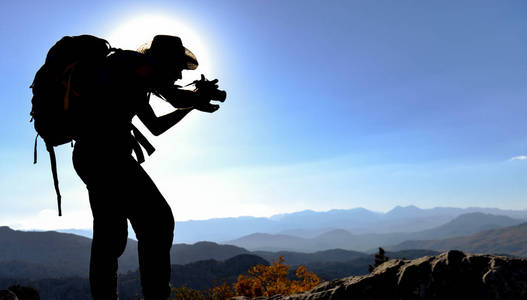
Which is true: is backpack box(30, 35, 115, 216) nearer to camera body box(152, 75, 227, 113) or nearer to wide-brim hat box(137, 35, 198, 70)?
wide-brim hat box(137, 35, 198, 70)

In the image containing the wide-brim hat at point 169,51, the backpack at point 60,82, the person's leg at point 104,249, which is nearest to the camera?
the backpack at point 60,82

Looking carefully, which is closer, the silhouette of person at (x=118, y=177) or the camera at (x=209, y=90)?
the silhouette of person at (x=118, y=177)

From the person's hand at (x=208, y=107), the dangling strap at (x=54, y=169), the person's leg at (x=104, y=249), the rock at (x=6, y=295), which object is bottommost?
the rock at (x=6, y=295)

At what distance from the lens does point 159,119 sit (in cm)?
324

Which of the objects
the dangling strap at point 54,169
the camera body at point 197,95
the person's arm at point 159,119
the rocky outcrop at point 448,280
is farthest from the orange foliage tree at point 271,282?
the camera body at point 197,95

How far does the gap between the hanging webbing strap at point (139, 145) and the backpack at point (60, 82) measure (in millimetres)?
553

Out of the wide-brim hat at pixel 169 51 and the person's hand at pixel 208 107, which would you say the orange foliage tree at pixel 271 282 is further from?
the wide-brim hat at pixel 169 51

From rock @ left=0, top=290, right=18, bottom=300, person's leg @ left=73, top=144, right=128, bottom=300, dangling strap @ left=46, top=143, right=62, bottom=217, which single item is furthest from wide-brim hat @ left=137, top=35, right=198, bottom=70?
rock @ left=0, top=290, right=18, bottom=300

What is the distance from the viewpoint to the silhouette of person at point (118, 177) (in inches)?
109

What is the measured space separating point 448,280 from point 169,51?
352cm

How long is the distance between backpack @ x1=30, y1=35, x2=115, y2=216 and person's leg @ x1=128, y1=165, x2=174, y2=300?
0.80m

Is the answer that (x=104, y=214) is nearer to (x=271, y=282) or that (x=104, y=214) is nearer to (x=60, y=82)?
(x=60, y=82)

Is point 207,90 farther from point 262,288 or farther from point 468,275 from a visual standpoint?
point 262,288

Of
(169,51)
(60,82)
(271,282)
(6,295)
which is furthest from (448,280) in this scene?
(271,282)
